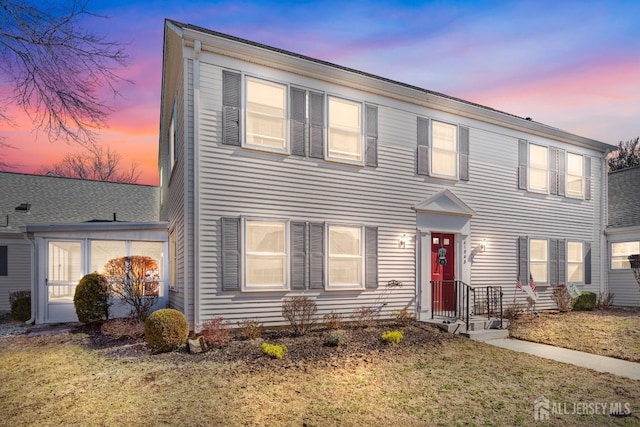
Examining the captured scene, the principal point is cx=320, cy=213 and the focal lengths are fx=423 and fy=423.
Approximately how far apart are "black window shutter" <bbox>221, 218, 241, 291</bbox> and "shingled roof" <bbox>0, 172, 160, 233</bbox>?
1134 centimetres

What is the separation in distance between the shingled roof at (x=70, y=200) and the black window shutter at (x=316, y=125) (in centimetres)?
1167

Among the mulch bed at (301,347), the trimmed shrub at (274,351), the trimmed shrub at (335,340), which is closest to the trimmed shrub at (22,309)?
the mulch bed at (301,347)

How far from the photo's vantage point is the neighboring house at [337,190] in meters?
8.91

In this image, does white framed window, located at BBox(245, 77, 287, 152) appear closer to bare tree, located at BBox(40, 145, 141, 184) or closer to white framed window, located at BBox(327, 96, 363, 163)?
white framed window, located at BBox(327, 96, 363, 163)

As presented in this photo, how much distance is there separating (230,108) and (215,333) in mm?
4665

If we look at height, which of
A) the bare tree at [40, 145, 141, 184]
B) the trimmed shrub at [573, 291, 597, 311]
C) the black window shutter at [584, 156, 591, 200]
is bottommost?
the trimmed shrub at [573, 291, 597, 311]

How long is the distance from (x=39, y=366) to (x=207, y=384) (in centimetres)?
334

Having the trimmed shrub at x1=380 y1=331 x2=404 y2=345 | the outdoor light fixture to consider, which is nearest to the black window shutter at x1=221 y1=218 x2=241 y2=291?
the trimmed shrub at x1=380 y1=331 x2=404 y2=345

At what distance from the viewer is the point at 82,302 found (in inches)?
405

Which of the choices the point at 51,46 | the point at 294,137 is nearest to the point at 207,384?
the point at 51,46

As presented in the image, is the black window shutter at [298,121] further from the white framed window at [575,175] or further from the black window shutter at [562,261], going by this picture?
the white framed window at [575,175]

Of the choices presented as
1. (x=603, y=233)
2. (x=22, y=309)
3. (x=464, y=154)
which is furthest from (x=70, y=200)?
(x=603, y=233)

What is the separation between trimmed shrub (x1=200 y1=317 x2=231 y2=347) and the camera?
25.2 ft

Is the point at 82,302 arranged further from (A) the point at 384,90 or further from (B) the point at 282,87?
(A) the point at 384,90
